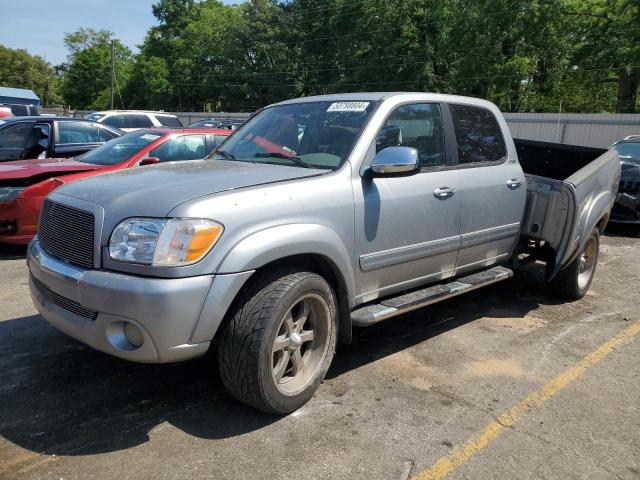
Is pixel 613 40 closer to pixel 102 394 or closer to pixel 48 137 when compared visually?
pixel 48 137

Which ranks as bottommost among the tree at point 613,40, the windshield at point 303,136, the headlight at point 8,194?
the headlight at point 8,194

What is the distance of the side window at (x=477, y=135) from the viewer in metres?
4.63

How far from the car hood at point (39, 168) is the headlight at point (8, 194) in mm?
150

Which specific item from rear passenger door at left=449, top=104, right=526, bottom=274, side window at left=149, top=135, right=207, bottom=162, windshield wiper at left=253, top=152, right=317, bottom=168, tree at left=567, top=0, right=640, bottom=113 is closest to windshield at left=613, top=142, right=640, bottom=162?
rear passenger door at left=449, top=104, right=526, bottom=274

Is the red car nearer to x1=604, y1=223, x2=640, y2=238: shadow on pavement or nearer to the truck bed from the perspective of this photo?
the truck bed

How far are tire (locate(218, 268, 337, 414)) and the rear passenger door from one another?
161cm

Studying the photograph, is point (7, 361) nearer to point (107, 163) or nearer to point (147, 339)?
point (147, 339)

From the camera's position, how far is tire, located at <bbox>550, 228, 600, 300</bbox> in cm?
563

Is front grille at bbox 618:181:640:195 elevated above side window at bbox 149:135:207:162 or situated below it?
below

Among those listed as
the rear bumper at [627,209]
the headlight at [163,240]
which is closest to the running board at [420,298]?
the headlight at [163,240]

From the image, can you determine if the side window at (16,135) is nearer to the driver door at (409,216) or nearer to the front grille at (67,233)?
the front grille at (67,233)

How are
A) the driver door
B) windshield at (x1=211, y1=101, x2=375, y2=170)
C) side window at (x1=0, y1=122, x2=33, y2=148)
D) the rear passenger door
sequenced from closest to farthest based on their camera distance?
the driver door, windshield at (x1=211, y1=101, x2=375, y2=170), the rear passenger door, side window at (x1=0, y1=122, x2=33, y2=148)

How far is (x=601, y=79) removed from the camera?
104 feet

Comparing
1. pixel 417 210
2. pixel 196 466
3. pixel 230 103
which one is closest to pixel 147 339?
pixel 196 466
